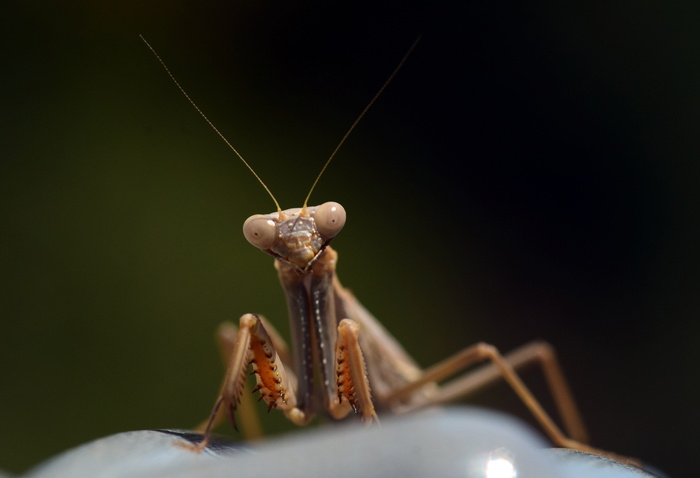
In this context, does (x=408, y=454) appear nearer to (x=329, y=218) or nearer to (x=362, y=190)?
(x=329, y=218)

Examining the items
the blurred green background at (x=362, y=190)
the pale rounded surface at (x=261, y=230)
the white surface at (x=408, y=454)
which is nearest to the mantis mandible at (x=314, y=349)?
the pale rounded surface at (x=261, y=230)

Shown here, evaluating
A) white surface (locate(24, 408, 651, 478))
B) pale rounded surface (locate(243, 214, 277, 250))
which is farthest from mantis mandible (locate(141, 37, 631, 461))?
white surface (locate(24, 408, 651, 478))

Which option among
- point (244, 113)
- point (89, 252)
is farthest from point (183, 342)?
point (244, 113)

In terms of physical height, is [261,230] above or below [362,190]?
below

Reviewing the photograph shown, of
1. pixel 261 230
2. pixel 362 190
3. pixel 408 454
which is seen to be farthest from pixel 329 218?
pixel 362 190

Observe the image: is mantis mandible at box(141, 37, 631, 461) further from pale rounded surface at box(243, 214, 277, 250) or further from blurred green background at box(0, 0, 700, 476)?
blurred green background at box(0, 0, 700, 476)

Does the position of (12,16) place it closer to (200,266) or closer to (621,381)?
(200,266)
